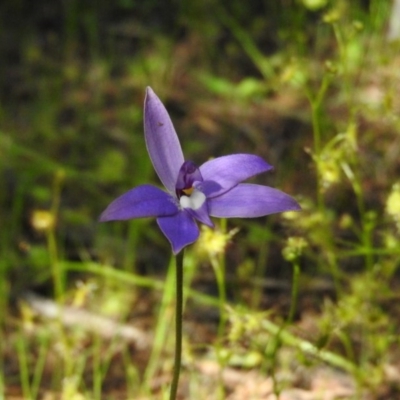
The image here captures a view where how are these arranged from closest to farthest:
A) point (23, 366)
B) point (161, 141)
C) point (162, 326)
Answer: point (161, 141)
point (23, 366)
point (162, 326)

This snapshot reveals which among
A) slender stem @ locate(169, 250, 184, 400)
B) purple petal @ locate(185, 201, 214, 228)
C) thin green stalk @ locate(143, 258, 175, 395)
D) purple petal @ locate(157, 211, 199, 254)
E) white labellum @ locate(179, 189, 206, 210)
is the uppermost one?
white labellum @ locate(179, 189, 206, 210)

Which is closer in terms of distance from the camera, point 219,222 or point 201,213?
point 201,213

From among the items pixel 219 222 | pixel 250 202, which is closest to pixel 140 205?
pixel 250 202

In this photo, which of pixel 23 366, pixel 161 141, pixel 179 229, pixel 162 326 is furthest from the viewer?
pixel 162 326

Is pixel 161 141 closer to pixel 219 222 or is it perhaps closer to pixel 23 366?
pixel 219 222

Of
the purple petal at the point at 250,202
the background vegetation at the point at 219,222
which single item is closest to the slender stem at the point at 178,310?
the purple petal at the point at 250,202

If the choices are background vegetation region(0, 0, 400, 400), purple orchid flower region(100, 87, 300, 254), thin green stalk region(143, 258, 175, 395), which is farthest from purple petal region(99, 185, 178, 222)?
thin green stalk region(143, 258, 175, 395)

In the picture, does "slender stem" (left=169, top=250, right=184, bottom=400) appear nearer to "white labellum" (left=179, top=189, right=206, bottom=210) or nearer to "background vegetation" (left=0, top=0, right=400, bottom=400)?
"white labellum" (left=179, top=189, right=206, bottom=210)
